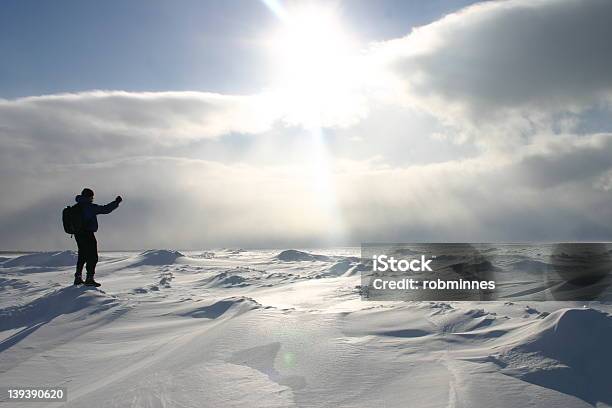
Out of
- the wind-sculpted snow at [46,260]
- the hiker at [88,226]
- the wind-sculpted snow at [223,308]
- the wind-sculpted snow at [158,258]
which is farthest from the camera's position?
the wind-sculpted snow at [158,258]

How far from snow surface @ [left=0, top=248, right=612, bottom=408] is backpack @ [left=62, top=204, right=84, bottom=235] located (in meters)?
1.14

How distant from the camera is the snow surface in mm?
2723

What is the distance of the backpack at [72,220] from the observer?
254 inches

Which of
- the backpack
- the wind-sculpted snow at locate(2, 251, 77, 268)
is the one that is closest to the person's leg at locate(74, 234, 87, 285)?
the backpack

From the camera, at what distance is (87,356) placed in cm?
396

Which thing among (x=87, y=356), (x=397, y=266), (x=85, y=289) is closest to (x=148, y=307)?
(x=85, y=289)

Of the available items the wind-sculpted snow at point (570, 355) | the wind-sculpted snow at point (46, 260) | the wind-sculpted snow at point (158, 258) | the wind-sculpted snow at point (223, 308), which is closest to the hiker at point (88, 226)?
the wind-sculpted snow at point (223, 308)

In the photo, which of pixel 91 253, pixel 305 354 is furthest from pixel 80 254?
pixel 305 354

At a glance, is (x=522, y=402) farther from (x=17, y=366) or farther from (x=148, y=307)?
(x=148, y=307)

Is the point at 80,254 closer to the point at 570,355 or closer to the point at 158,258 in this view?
the point at 570,355

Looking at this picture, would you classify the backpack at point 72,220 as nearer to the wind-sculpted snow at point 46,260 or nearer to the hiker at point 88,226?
the hiker at point 88,226

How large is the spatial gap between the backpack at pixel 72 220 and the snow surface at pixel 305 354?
1142 millimetres

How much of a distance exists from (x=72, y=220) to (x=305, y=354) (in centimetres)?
513

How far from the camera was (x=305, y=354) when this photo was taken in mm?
3584
